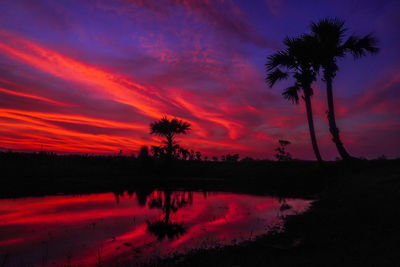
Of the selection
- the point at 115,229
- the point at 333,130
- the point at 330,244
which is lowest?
the point at 115,229

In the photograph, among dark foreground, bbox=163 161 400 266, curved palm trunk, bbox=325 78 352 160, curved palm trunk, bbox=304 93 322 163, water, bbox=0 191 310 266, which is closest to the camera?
dark foreground, bbox=163 161 400 266

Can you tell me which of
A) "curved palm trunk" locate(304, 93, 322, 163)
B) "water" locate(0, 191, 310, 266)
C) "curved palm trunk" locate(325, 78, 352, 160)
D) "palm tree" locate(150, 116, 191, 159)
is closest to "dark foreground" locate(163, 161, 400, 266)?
"water" locate(0, 191, 310, 266)

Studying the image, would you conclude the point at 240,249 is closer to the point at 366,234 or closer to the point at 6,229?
the point at 366,234

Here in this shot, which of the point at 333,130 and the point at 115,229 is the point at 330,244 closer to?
the point at 115,229

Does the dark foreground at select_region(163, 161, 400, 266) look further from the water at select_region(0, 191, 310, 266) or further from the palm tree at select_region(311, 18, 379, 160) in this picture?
the palm tree at select_region(311, 18, 379, 160)

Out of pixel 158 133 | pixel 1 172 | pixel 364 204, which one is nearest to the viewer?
pixel 364 204

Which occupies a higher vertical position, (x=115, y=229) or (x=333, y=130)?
(x=333, y=130)

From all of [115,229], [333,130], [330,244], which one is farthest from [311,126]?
[115,229]

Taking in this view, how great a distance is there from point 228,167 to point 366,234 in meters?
43.4

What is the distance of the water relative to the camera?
8.20 metres

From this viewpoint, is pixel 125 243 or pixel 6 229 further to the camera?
pixel 6 229

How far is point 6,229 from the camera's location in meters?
11.2

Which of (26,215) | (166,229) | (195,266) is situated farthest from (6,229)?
(195,266)

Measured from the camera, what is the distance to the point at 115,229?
11422 mm
